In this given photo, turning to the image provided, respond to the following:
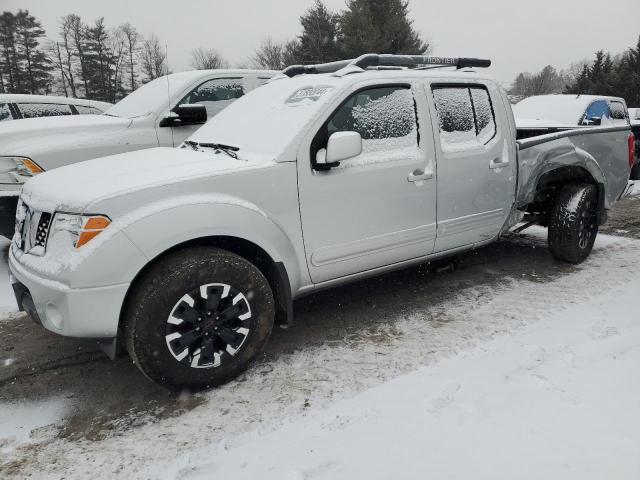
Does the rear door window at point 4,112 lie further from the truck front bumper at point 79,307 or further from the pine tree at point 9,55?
the pine tree at point 9,55

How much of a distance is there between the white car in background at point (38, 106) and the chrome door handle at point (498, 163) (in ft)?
19.1

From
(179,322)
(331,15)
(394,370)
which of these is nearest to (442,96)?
(394,370)

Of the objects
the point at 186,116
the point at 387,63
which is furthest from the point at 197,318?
the point at 186,116

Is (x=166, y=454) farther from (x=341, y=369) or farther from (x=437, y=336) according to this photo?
(x=437, y=336)

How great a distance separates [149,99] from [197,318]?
411 centimetres

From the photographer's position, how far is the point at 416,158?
334 cm

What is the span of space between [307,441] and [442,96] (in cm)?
263

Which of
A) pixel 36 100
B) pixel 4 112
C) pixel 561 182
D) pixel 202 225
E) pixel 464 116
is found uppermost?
pixel 36 100

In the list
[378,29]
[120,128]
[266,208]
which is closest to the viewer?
[266,208]

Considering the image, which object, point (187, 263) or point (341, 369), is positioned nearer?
point (187, 263)

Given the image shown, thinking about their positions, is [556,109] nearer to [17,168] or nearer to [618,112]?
[618,112]

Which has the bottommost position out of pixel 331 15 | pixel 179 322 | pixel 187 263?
pixel 179 322

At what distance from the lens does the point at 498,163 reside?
3.86 metres

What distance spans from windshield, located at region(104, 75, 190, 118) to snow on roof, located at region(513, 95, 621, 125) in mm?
7183
